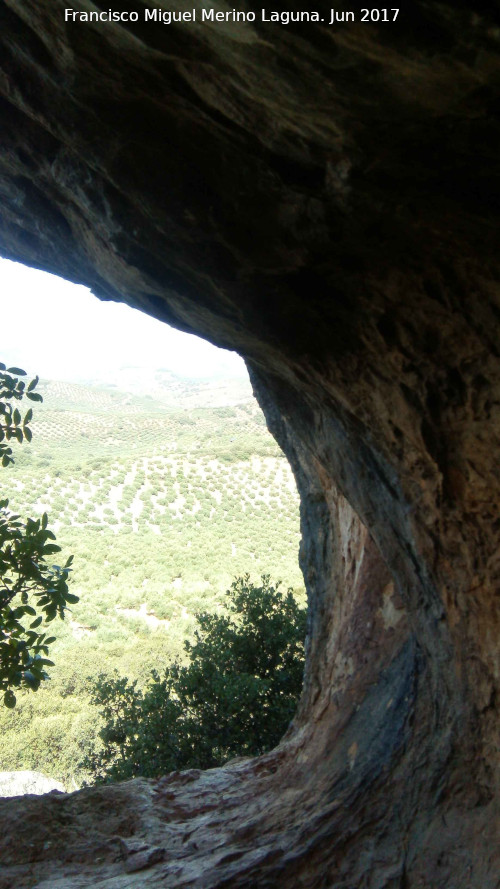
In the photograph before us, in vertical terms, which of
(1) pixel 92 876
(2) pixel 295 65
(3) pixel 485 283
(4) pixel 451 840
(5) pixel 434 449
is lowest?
(1) pixel 92 876

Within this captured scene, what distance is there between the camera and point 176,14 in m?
2.87

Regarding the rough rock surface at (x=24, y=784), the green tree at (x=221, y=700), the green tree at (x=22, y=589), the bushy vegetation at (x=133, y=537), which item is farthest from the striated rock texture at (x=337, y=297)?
the bushy vegetation at (x=133, y=537)

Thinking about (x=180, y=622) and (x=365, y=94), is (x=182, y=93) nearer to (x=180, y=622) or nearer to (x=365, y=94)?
(x=365, y=94)

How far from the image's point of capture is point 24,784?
19703 mm

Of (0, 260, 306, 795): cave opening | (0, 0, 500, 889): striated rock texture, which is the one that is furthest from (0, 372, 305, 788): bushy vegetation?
(0, 0, 500, 889): striated rock texture

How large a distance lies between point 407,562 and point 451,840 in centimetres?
181

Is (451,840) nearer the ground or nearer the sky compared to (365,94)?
nearer the ground

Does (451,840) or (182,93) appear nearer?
(182,93)

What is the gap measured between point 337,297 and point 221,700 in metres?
9.31

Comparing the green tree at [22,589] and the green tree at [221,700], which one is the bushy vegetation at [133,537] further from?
the green tree at [22,589]

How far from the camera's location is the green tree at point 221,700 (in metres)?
11.8

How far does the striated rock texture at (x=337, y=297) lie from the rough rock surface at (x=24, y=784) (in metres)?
15.0

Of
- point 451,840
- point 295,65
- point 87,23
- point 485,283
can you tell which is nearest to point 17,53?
point 87,23

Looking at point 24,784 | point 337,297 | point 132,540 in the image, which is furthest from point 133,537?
point 337,297
